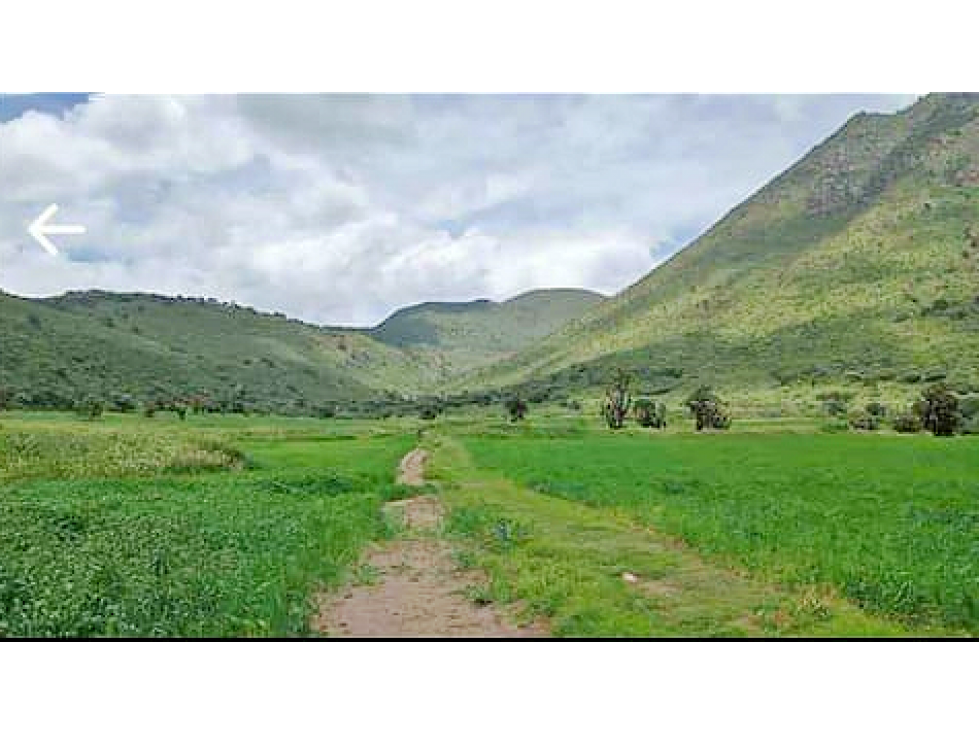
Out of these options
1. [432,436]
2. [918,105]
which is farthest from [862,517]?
[918,105]

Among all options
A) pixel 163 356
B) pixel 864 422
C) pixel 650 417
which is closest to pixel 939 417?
pixel 864 422

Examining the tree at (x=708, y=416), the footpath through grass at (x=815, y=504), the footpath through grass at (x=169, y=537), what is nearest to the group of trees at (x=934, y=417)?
the tree at (x=708, y=416)

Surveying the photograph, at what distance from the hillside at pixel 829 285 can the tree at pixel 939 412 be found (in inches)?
736

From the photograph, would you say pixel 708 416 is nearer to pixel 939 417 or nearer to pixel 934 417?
pixel 934 417

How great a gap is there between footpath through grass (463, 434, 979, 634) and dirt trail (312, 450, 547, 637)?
384cm

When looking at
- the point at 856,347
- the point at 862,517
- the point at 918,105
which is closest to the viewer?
the point at 862,517

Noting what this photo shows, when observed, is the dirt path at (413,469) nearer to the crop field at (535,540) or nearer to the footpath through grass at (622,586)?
the crop field at (535,540)

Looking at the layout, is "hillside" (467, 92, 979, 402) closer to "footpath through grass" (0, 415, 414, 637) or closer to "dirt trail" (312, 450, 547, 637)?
"footpath through grass" (0, 415, 414, 637)

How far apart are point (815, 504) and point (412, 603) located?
37.8 ft

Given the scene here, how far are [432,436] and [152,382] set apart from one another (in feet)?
182

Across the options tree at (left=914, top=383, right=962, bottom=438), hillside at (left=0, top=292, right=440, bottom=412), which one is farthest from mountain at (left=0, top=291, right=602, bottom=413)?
tree at (left=914, top=383, right=962, bottom=438)

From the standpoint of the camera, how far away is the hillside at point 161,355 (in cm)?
8781
